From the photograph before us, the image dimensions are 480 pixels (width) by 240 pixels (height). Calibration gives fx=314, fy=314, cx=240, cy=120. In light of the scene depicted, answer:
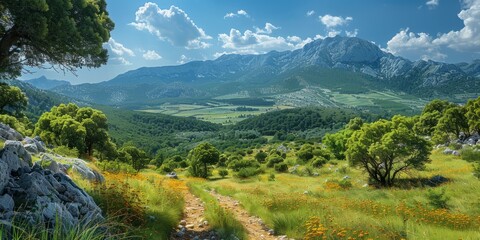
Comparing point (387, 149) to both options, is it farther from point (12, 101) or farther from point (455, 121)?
point (12, 101)

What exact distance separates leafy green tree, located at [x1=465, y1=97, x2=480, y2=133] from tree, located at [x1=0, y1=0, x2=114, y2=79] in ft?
195

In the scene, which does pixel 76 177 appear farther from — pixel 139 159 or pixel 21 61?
pixel 139 159

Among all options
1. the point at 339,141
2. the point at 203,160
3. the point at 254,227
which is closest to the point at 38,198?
the point at 254,227

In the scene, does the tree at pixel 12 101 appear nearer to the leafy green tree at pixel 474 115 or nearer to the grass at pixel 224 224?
the grass at pixel 224 224

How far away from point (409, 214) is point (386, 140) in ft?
64.4

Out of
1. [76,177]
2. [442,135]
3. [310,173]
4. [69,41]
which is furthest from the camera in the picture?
[442,135]

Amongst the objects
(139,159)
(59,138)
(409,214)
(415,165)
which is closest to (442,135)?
(415,165)

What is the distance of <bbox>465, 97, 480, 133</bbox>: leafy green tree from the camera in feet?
172

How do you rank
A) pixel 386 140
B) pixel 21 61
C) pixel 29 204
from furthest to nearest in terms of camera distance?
pixel 386 140 < pixel 21 61 < pixel 29 204

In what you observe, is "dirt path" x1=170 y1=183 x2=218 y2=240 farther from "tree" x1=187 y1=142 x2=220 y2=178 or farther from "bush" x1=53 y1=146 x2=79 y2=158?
"tree" x1=187 y1=142 x2=220 y2=178

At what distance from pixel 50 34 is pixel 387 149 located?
1145 inches

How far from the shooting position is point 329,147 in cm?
6919

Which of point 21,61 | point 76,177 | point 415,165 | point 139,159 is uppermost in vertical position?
point 21,61

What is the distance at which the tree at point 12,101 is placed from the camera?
1861 inches
